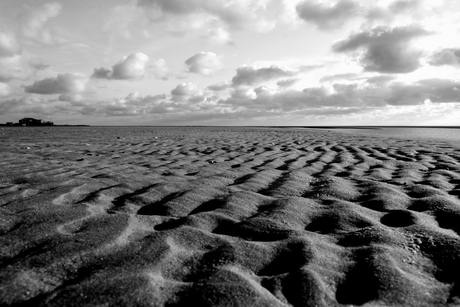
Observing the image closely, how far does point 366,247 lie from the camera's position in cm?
212

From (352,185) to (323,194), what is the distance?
2.13 feet

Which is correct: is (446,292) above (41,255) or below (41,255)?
below

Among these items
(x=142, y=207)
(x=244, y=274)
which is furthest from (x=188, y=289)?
(x=142, y=207)

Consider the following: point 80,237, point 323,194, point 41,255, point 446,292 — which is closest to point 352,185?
point 323,194

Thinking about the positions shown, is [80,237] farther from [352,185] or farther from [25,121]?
[25,121]

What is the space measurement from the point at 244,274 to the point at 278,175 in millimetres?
2871

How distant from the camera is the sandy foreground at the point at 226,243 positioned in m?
1.59

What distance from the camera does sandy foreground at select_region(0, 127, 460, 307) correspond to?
1595mm

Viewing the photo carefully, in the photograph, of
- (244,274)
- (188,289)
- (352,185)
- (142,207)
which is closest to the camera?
(188,289)

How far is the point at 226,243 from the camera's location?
7.14 ft

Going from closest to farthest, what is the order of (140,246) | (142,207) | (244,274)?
(244,274) < (140,246) < (142,207)

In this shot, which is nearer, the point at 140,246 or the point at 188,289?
the point at 188,289

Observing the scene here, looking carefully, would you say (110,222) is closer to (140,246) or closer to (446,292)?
(140,246)

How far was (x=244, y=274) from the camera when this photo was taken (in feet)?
5.88
